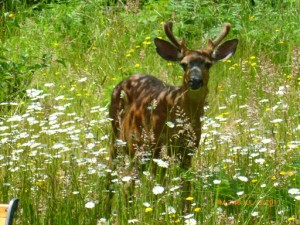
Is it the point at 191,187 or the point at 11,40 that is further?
the point at 11,40

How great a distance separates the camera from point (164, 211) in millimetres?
6332

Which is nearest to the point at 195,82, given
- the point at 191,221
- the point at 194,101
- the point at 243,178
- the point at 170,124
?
the point at 194,101

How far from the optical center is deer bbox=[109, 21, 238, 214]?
24.8ft

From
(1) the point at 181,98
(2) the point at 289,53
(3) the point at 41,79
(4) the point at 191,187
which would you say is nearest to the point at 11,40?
(3) the point at 41,79

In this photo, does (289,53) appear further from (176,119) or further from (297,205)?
(297,205)

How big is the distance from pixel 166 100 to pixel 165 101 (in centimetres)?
1

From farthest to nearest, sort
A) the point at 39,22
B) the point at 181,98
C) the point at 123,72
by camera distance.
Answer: the point at 39,22 < the point at 123,72 < the point at 181,98

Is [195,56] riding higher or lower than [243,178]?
higher

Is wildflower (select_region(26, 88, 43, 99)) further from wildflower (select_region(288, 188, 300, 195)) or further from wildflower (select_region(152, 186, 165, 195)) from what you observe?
wildflower (select_region(288, 188, 300, 195))

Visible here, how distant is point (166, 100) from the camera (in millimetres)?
7773

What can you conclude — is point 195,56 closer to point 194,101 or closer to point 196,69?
point 196,69

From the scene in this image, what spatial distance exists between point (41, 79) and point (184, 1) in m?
2.16

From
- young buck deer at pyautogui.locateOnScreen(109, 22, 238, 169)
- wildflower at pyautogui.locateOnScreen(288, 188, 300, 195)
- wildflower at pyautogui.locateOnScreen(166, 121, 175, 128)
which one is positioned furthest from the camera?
young buck deer at pyautogui.locateOnScreen(109, 22, 238, 169)
